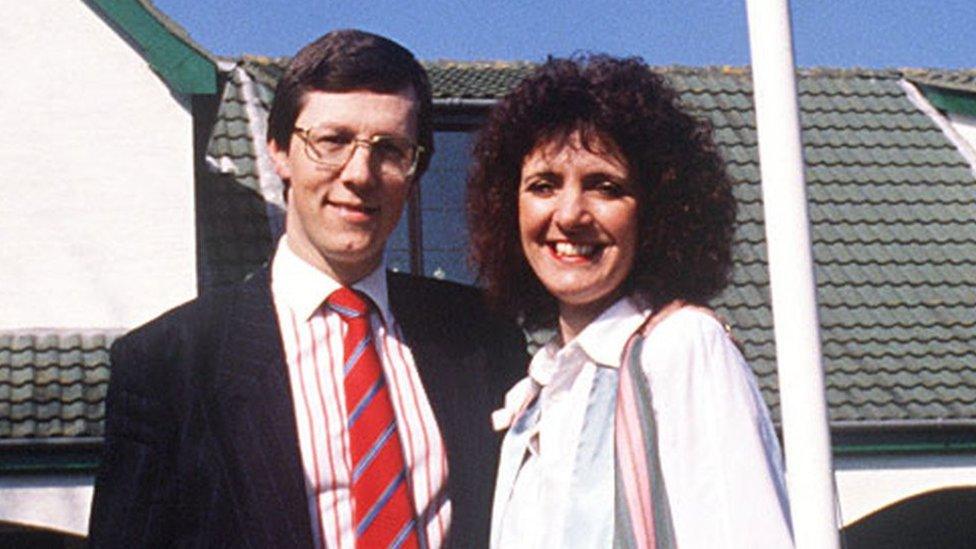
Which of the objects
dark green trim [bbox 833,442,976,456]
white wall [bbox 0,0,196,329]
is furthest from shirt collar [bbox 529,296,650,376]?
dark green trim [bbox 833,442,976,456]

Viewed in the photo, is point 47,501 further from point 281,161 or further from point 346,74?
point 346,74

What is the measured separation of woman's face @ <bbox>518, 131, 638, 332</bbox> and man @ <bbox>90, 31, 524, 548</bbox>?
0.38 metres

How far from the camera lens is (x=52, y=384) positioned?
9.23 m

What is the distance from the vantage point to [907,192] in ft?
40.0

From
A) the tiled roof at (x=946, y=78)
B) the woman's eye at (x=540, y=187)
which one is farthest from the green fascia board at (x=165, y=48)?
the woman's eye at (x=540, y=187)

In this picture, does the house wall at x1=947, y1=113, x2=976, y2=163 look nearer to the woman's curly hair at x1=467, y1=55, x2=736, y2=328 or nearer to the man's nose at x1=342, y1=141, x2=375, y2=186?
the woman's curly hair at x1=467, y1=55, x2=736, y2=328

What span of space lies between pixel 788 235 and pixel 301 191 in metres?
1.17

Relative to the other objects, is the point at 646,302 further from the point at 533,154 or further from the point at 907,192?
the point at 907,192

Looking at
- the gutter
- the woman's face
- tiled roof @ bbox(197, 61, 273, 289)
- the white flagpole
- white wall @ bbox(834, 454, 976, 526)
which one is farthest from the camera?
the gutter

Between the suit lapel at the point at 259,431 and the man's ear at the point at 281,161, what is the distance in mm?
285

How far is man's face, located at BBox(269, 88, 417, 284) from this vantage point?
324 centimetres

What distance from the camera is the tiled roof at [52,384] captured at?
29.7 feet

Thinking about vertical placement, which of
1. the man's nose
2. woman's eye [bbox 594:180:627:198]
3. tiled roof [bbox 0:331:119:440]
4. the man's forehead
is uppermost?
the man's forehead

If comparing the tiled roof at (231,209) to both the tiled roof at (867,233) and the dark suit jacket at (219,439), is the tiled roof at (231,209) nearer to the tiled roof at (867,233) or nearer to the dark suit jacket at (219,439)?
the tiled roof at (867,233)
